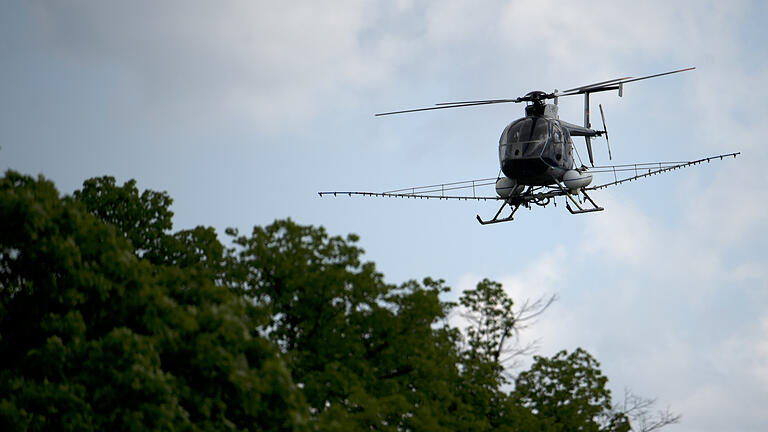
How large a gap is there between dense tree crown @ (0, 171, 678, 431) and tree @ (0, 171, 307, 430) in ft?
0.13

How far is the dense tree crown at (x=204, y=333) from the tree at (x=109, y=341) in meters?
0.04

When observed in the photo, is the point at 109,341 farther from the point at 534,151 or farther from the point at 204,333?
the point at 534,151

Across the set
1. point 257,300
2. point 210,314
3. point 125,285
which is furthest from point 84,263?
point 257,300

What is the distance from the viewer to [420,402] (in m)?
32.0

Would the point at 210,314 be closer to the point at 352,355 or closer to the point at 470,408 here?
the point at 352,355

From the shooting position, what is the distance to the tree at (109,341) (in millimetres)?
24047

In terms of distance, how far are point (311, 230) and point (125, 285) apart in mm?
7541

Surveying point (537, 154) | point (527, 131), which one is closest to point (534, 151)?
point (537, 154)

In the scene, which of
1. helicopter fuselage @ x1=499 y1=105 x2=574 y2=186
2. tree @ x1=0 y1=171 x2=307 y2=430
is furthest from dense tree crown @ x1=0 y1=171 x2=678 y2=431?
helicopter fuselage @ x1=499 y1=105 x2=574 y2=186

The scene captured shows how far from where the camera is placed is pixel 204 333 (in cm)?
2488

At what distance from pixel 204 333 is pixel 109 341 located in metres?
2.08

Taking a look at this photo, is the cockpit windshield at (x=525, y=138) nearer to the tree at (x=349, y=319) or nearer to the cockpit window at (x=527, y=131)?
the cockpit window at (x=527, y=131)

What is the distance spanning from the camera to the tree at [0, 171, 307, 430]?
947 inches

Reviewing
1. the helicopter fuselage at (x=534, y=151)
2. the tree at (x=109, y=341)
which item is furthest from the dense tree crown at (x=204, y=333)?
the helicopter fuselage at (x=534, y=151)
